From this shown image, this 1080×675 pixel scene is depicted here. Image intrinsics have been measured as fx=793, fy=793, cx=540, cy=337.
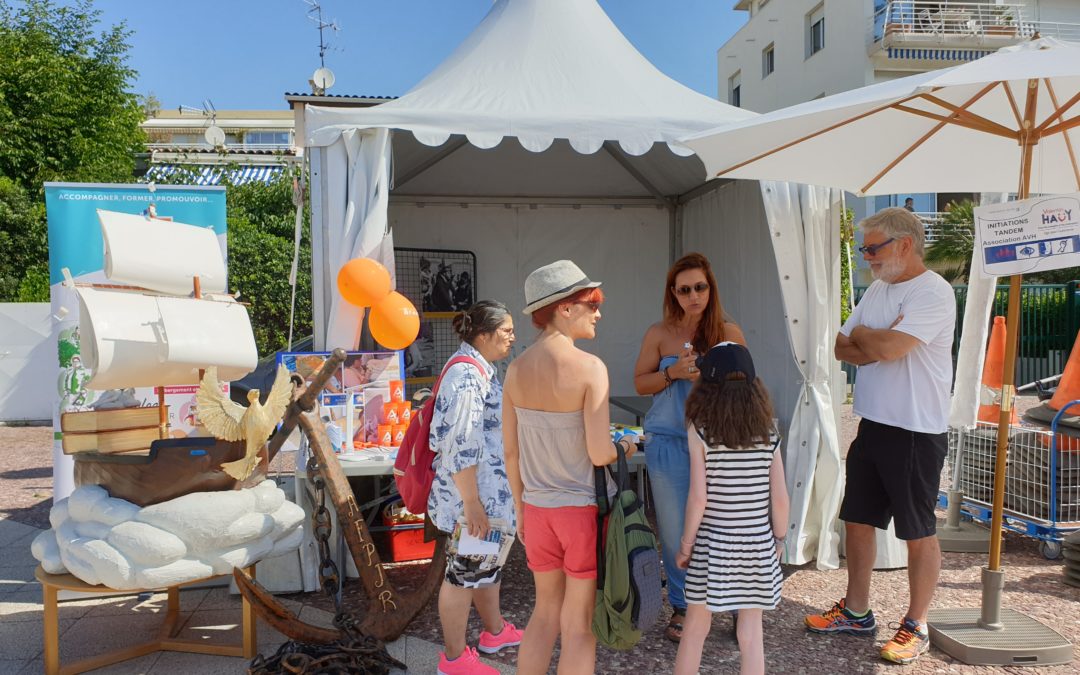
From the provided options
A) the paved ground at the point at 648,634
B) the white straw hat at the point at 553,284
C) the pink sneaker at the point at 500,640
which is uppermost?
the white straw hat at the point at 553,284

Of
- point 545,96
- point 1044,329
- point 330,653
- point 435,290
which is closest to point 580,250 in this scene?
point 435,290

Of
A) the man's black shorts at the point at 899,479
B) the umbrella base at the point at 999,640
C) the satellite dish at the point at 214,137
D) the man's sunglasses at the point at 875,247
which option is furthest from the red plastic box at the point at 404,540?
the satellite dish at the point at 214,137

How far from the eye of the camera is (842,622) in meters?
3.51

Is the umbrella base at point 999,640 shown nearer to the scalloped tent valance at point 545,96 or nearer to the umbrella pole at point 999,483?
A: the umbrella pole at point 999,483

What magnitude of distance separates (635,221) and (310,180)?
3.32 metres

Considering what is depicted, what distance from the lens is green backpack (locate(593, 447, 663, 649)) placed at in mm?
2365

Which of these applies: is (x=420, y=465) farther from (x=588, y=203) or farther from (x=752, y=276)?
(x=588, y=203)

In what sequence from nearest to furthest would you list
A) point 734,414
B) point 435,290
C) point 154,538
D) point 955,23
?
point 734,414 → point 154,538 → point 435,290 → point 955,23

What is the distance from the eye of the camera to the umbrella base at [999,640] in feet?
10.5

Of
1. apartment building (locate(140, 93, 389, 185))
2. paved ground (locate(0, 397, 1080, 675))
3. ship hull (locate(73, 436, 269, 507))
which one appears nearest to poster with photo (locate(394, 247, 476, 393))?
apartment building (locate(140, 93, 389, 185))

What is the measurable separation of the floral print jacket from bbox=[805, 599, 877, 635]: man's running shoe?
5.12 feet

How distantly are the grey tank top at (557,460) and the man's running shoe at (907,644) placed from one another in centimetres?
162

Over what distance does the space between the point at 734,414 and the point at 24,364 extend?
451 inches

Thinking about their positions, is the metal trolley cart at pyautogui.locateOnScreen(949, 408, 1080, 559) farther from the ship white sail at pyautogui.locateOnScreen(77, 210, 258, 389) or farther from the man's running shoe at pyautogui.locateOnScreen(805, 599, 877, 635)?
the ship white sail at pyautogui.locateOnScreen(77, 210, 258, 389)
